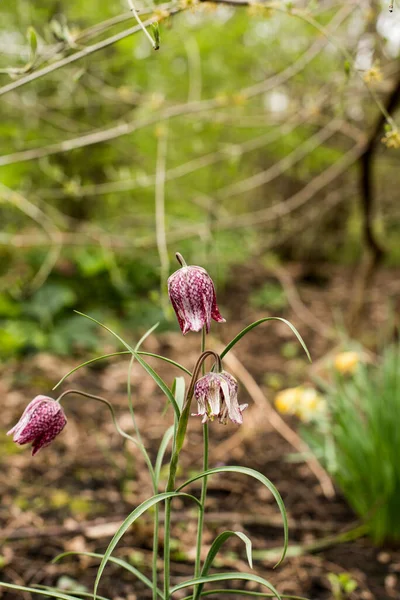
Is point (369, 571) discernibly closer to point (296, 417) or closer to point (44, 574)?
point (44, 574)

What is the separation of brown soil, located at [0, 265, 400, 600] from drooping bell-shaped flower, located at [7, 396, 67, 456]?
24.4 inches

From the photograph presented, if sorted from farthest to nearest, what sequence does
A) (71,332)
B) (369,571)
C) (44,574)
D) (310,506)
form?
(71,332)
(310,506)
(369,571)
(44,574)

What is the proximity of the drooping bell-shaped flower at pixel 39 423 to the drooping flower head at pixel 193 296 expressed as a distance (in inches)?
12.0

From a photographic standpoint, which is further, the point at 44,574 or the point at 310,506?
the point at 310,506

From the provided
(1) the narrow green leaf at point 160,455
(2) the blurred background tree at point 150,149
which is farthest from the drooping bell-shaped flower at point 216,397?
(2) the blurred background tree at point 150,149

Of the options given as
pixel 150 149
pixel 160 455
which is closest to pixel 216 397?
pixel 160 455

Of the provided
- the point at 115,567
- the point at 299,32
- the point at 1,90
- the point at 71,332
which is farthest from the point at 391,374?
the point at 299,32

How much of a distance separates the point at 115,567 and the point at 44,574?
0.19 meters

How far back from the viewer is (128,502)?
199 cm

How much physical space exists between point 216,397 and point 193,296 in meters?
0.16

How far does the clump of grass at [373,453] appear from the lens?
1.76 m

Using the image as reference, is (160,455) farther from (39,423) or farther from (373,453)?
(373,453)

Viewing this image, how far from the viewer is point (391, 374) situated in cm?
195

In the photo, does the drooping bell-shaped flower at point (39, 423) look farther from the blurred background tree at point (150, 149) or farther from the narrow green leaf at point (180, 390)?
the blurred background tree at point (150, 149)
